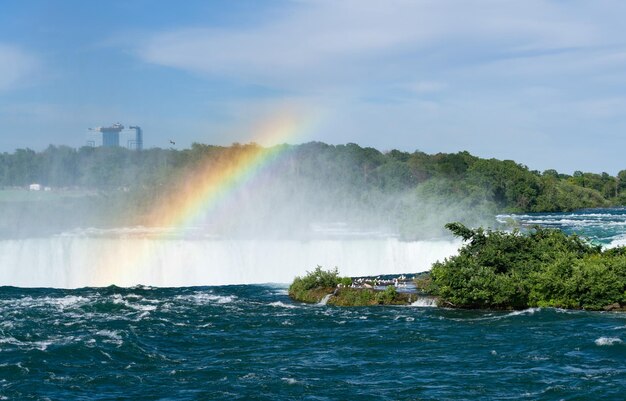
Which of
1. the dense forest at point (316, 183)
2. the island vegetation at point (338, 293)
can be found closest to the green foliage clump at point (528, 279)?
the island vegetation at point (338, 293)

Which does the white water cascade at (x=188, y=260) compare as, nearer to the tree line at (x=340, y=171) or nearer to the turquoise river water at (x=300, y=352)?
the turquoise river water at (x=300, y=352)

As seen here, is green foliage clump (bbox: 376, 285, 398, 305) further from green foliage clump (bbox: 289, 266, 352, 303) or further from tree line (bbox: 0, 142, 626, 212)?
tree line (bbox: 0, 142, 626, 212)

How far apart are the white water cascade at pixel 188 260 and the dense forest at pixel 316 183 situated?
1363 cm

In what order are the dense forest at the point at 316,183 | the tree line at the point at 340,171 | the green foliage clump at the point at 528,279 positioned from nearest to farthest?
the green foliage clump at the point at 528,279, the dense forest at the point at 316,183, the tree line at the point at 340,171

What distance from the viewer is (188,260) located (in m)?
47.1

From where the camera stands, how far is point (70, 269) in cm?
4738

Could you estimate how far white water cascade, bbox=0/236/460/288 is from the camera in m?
46.7

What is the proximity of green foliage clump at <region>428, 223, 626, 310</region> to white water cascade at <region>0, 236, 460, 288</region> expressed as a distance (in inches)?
596

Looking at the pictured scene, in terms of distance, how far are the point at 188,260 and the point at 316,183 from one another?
50110mm

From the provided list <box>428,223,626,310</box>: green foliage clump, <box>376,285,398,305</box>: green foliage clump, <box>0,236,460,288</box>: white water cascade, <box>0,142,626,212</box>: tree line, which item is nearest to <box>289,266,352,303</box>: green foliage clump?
<box>376,285,398,305</box>: green foliage clump

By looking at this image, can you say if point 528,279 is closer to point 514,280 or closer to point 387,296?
point 514,280

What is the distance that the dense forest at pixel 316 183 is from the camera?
7388 centimetres

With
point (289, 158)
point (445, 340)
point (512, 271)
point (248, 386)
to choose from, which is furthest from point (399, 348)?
point (289, 158)

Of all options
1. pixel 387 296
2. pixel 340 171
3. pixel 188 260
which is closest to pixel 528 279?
pixel 387 296
